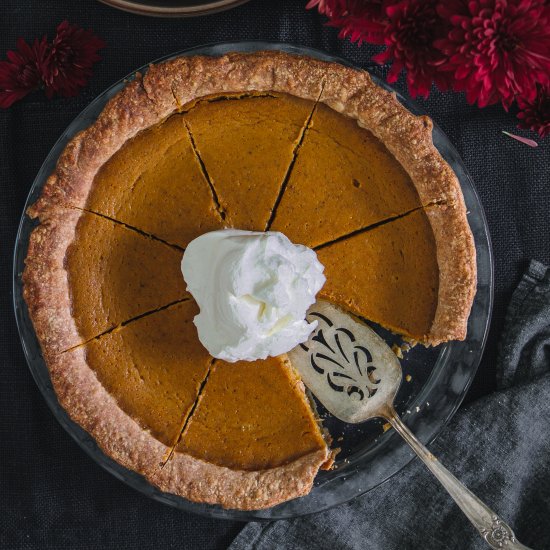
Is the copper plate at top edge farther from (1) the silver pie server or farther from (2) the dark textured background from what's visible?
(1) the silver pie server

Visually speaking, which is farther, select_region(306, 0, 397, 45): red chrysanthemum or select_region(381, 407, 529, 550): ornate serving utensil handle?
select_region(381, 407, 529, 550): ornate serving utensil handle

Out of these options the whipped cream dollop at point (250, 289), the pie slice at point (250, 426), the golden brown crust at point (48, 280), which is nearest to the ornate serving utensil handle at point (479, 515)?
the pie slice at point (250, 426)

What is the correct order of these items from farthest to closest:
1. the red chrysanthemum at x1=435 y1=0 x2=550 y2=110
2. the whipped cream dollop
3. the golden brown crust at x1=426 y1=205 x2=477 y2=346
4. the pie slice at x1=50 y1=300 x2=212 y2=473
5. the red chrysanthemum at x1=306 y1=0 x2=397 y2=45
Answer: the pie slice at x1=50 y1=300 x2=212 y2=473 → the golden brown crust at x1=426 y1=205 x2=477 y2=346 → the whipped cream dollop → the red chrysanthemum at x1=306 y1=0 x2=397 y2=45 → the red chrysanthemum at x1=435 y1=0 x2=550 y2=110

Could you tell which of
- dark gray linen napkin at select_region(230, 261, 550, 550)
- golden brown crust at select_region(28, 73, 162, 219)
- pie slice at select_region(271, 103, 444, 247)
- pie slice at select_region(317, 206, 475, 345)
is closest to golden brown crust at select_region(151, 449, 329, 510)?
dark gray linen napkin at select_region(230, 261, 550, 550)

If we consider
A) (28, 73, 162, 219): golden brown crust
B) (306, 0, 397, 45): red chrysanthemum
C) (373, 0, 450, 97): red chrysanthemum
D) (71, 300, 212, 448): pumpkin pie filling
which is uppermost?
(306, 0, 397, 45): red chrysanthemum

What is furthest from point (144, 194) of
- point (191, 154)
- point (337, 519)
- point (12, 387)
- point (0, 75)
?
point (337, 519)

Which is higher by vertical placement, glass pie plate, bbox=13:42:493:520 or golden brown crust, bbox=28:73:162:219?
golden brown crust, bbox=28:73:162:219

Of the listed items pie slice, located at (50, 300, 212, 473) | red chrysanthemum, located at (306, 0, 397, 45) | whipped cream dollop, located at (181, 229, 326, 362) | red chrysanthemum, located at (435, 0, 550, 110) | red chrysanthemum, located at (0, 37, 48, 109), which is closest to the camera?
red chrysanthemum, located at (435, 0, 550, 110)
